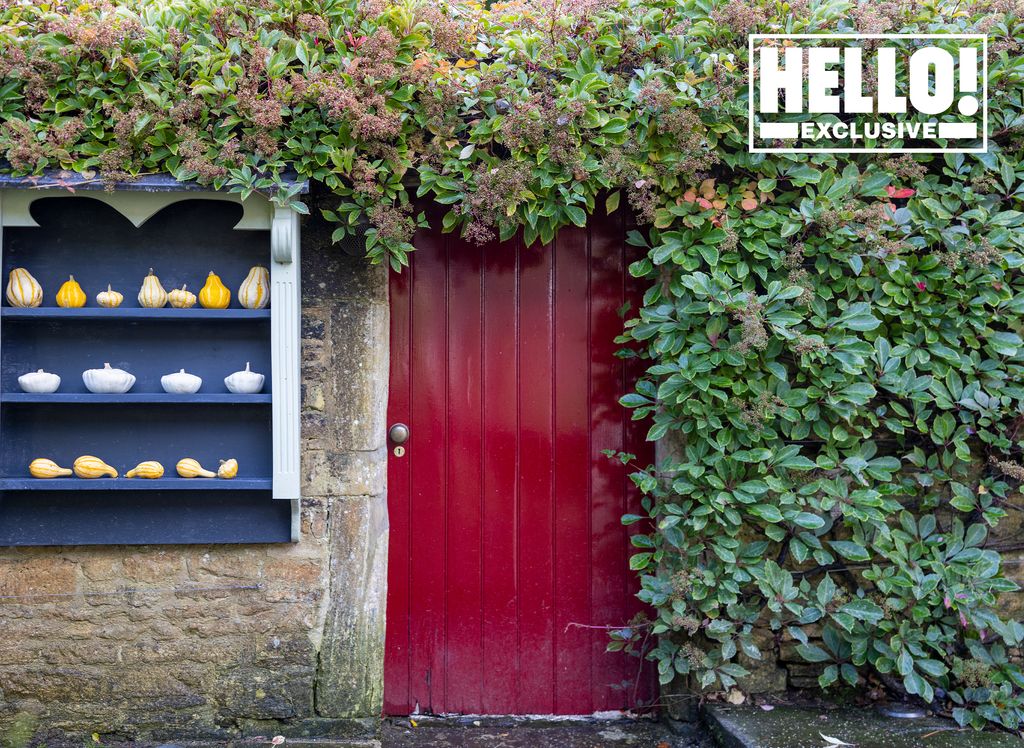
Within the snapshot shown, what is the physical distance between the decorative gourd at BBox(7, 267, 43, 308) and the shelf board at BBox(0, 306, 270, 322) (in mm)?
28

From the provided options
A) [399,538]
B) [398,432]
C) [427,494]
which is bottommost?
[399,538]

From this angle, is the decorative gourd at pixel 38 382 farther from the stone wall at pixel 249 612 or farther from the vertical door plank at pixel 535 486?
the vertical door plank at pixel 535 486

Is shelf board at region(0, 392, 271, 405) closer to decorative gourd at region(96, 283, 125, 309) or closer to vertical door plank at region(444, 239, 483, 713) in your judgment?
decorative gourd at region(96, 283, 125, 309)

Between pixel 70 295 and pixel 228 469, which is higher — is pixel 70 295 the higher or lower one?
the higher one

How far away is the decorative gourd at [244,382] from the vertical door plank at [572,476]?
114 centimetres

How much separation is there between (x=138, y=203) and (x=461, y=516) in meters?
1.63

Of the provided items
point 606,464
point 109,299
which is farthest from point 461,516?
point 109,299

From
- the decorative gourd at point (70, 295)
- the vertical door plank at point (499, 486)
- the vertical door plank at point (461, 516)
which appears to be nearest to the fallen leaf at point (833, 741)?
the vertical door plank at point (499, 486)

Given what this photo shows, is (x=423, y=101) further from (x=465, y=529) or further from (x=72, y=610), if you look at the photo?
(x=72, y=610)

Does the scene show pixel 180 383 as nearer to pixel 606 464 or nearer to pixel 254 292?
pixel 254 292

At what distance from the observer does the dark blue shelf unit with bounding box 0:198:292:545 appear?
2.64 meters

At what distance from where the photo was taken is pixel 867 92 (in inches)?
107

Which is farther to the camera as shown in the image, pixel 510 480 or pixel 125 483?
pixel 510 480

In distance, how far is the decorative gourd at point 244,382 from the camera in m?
2.60
